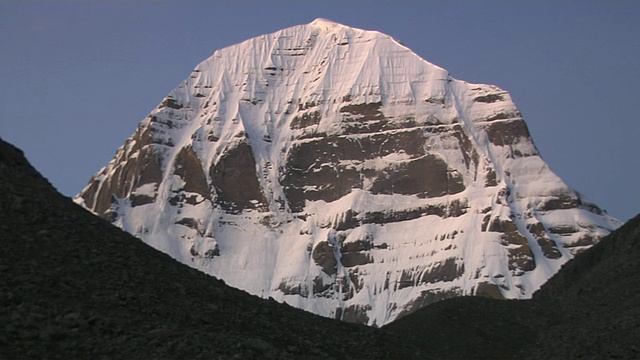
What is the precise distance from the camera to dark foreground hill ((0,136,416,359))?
3731 centimetres

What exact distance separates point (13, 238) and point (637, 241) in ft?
114

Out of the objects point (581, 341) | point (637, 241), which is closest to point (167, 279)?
point (581, 341)

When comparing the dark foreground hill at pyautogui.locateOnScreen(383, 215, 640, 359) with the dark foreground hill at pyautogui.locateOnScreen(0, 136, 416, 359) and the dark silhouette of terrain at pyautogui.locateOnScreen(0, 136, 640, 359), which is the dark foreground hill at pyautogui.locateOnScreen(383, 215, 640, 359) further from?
the dark foreground hill at pyautogui.locateOnScreen(0, 136, 416, 359)

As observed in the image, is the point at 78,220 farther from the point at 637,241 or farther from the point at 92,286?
the point at 637,241

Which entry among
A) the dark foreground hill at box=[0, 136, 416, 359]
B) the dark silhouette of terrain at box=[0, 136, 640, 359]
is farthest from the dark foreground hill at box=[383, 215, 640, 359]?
the dark foreground hill at box=[0, 136, 416, 359]

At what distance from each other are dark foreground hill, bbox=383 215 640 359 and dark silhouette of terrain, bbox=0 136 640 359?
8 centimetres

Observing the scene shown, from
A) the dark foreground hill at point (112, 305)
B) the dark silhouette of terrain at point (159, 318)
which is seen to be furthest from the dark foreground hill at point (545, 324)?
the dark foreground hill at point (112, 305)

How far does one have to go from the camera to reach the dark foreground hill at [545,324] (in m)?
50.2

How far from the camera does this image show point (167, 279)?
1719 inches

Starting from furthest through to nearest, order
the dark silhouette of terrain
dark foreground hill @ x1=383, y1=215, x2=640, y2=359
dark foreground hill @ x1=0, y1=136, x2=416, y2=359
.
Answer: dark foreground hill @ x1=383, y1=215, x2=640, y2=359 → the dark silhouette of terrain → dark foreground hill @ x1=0, y1=136, x2=416, y2=359

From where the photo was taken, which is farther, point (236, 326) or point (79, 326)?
point (236, 326)

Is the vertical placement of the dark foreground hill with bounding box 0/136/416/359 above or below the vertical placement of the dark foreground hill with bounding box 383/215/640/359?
below

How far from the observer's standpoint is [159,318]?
40156 mm

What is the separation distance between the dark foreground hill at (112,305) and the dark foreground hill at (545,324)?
7.11 m
